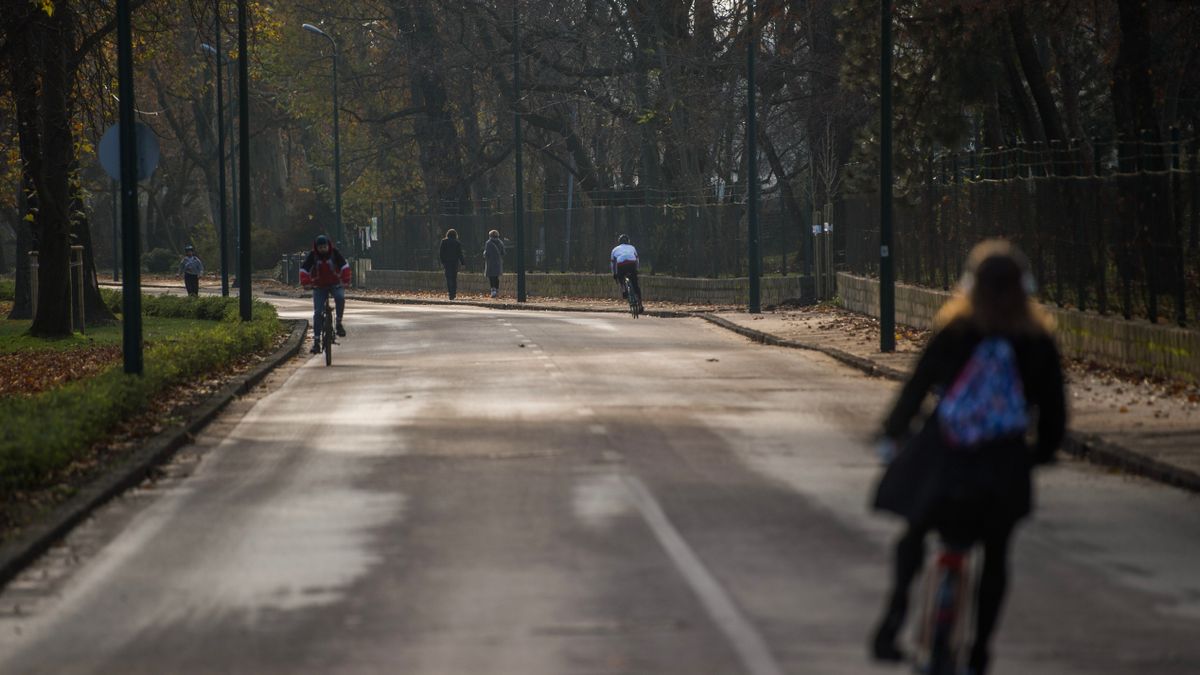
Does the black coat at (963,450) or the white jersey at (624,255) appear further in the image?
the white jersey at (624,255)

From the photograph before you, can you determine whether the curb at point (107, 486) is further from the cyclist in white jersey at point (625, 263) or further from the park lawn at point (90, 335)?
the cyclist in white jersey at point (625, 263)

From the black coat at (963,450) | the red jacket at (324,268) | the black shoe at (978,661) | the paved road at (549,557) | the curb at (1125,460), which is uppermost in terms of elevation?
the red jacket at (324,268)

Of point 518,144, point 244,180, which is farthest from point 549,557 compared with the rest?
point 518,144

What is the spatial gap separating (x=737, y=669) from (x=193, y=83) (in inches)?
3111

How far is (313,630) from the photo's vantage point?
855 centimetres

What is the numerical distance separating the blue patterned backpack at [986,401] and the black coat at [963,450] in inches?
1.3

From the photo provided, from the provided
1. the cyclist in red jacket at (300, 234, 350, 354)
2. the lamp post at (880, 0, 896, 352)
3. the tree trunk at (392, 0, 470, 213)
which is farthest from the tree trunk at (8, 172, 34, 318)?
the lamp post at (880, 0, 896, 352)

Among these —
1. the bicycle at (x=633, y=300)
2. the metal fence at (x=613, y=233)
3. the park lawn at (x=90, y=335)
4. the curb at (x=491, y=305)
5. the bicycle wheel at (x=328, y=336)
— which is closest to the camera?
the bicycle wheel at (x=328, y=336)

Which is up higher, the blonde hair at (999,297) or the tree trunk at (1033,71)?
the tree trunk at (1033,71)

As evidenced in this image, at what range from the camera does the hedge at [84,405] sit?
13.1 meters

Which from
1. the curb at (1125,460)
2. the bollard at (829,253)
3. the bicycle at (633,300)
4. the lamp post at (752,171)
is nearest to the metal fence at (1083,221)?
the curb at (1125,460)

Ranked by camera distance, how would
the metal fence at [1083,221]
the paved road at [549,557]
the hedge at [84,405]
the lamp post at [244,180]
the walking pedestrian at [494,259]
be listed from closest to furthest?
the paved road at [549,557] < the hedge at [84,405] < the metal fence at [1083,221] < the lamp post at [244,180] < the walking pedestrian at [494,259]

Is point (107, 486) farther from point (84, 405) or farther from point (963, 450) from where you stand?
point (963, 450)

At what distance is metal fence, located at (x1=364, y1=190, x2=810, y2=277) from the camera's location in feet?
158
